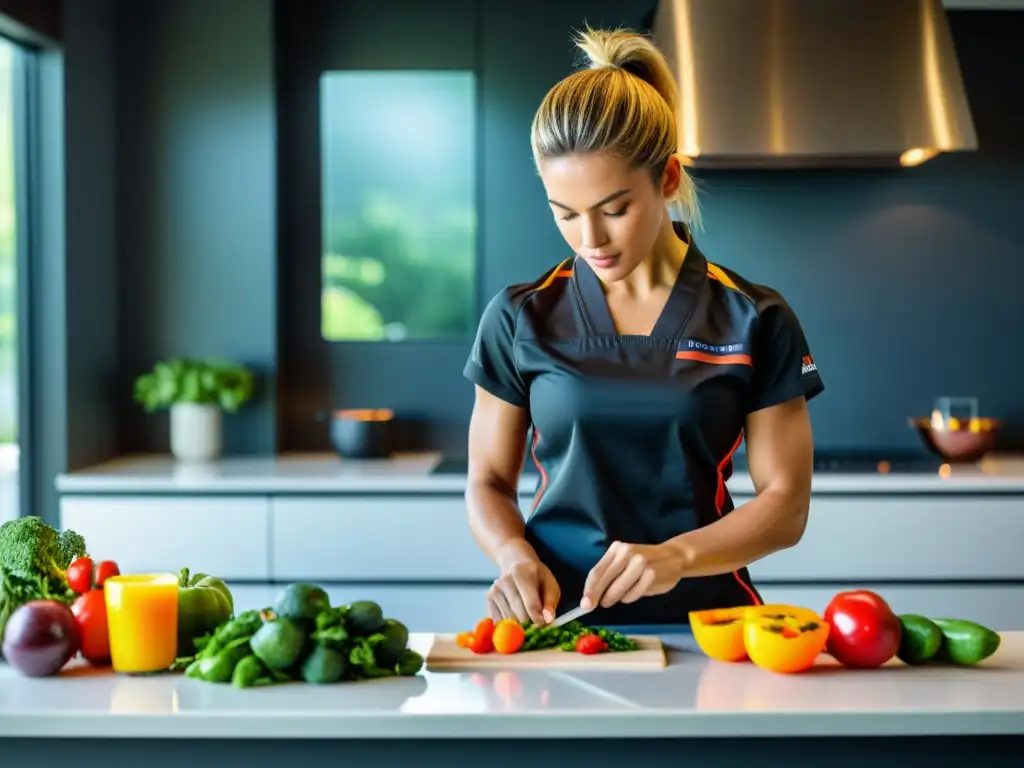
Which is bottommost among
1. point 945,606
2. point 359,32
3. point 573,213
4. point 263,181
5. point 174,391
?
point 945,606

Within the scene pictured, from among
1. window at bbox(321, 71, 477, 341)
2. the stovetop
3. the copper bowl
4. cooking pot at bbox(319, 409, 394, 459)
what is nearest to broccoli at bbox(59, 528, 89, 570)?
the stovetop

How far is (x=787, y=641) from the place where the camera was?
1.52m

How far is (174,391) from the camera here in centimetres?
373

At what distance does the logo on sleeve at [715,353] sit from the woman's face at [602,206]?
7.6 inches

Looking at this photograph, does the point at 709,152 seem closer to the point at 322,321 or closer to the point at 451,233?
the point at 451,233

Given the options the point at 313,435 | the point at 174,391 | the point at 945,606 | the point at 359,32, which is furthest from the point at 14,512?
the point at 945,606

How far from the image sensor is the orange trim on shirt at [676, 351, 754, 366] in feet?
6.22

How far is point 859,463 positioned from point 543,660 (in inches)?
85.7

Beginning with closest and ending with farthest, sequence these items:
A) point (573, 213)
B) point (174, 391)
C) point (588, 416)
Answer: point (573, 213) → point (588, 416) → point (174, 391)

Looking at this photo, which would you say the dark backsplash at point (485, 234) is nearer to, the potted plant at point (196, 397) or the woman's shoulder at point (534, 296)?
the potted plant at point (196, 397)

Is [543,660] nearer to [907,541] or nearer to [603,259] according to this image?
[603,259]

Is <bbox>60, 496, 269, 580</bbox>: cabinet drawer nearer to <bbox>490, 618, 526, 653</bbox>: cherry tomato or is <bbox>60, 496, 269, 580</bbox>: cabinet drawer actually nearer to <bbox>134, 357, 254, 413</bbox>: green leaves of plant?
<bbox>134, 357, 254, 413</bbox>: green leaves of plant

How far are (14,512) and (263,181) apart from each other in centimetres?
123

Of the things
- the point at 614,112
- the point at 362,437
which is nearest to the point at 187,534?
the point at 362,437
